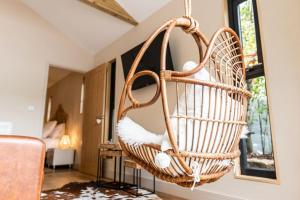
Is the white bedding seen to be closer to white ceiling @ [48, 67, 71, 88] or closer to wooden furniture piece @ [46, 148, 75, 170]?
wooden furniture piece @ [46, 148, 75, 170]

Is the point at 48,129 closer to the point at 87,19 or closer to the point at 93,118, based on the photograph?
the point at 93,118

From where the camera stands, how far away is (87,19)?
448 cm

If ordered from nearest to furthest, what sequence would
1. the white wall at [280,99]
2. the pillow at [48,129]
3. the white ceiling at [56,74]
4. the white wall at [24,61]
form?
the white wall at [280,99]
the white wall at [24,61]
the pillow at [48,129]
the white ceiling at [56,74]

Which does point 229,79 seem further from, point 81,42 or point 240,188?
point 81,42

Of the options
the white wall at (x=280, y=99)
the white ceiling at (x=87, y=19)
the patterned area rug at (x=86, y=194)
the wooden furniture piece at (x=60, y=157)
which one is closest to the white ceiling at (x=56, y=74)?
the white ceiling at (x=87, y=19)

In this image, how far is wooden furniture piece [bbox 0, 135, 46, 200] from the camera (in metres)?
0.89

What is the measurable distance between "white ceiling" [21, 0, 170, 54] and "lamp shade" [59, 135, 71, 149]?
8.16 feet

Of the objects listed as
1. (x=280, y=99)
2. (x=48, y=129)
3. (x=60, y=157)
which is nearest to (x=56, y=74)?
(x=48, y=129)

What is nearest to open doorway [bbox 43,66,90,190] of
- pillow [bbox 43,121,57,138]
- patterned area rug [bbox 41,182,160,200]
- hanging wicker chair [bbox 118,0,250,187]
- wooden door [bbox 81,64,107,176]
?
pillow [bbox 43,121,57,138]

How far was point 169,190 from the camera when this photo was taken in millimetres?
2912

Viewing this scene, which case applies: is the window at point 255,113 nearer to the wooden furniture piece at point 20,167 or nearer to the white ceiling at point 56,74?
the wooden furniture piece at point 20,167

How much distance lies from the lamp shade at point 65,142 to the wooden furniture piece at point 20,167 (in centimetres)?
514

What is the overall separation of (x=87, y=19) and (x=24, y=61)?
5.22 feet

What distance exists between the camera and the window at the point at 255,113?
218 centimetres
